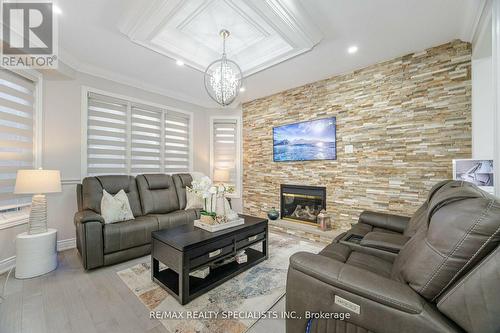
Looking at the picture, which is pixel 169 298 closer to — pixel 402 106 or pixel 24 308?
pixel 24 308

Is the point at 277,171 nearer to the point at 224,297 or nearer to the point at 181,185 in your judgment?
the point at 181,185

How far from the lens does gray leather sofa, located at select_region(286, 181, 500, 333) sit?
2.60 feet

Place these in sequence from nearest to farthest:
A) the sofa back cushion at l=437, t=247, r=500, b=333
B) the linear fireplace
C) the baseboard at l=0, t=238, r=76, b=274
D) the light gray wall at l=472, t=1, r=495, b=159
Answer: the sofa back cushion at l=437, t=247, r=500, b=333
the light gray wall at l=472, t=1, r=495, b=159
the baseboard at l=0, t=238, r=76, b=274
the linear fireplace

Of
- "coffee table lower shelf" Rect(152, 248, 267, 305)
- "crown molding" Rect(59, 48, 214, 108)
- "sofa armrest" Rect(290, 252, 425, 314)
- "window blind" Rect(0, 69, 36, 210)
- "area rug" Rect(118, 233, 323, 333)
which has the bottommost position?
"area rug" Rect(118, 233, 323, 333)

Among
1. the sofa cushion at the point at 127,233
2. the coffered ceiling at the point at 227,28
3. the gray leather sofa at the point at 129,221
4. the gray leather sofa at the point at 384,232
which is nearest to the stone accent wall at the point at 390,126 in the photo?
the gray leather sofa at the point at 384,232

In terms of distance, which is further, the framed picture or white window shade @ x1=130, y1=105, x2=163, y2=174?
white window shade @ x1=130, y1=105, x2=163, y2=174

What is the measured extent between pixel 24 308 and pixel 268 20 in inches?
133

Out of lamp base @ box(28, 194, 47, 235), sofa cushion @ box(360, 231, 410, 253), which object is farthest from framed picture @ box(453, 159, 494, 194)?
lamp base @ box(28, 194, 47, 235)

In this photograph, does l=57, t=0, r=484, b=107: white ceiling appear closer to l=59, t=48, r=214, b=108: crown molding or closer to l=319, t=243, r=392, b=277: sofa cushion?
l=59, t=48, r=214, b=108: crown molding

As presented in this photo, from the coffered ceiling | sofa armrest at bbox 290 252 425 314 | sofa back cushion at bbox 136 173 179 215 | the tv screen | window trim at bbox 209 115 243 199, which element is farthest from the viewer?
window trim at bbox 209 115 243 199

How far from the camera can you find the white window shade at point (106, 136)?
3268mm

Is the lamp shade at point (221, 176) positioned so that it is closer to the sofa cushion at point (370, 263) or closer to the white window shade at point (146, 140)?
the white window shade at point (146, 140)

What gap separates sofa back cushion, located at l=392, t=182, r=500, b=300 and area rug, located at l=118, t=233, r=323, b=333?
120cm

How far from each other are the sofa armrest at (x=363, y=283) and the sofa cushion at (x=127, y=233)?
85.3 inches
